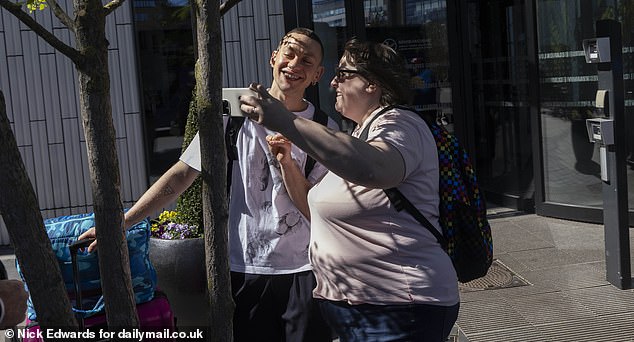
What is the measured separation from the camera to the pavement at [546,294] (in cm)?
499

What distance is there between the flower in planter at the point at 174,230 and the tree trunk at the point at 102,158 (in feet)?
7.77

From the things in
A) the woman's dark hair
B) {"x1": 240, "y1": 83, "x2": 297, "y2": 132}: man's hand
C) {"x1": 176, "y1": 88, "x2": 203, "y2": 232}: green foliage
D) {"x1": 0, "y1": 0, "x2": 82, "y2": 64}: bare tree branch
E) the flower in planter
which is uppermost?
{"x1": 0, "y1": 0, "x2": 82, "y2": 64}: bare tree branch

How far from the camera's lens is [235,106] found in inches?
99.2

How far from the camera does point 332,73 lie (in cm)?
873

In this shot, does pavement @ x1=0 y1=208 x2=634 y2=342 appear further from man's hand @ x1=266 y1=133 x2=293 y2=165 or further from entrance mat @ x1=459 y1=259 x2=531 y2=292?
man's hand @ x1=266 y1=133 x2=293 y2=165

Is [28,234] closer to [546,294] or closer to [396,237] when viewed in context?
[396,237]

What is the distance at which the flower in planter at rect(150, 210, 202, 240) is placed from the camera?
4.69 metres

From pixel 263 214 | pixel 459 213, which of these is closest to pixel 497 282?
pixel 263 214

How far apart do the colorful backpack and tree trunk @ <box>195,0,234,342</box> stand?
0.54m

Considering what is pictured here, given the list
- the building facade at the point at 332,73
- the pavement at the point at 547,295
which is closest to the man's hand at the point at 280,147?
the pavement at the point at 547,295

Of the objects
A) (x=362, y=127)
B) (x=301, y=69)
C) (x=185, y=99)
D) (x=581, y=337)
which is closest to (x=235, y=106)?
(x=362, y=127)

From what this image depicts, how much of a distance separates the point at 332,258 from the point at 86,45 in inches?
41.3

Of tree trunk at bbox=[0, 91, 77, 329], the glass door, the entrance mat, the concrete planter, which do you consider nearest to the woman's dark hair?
tree trunk at bbox=[0, 91, 77, 329]

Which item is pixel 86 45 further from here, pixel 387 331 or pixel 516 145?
pixel 516 145
